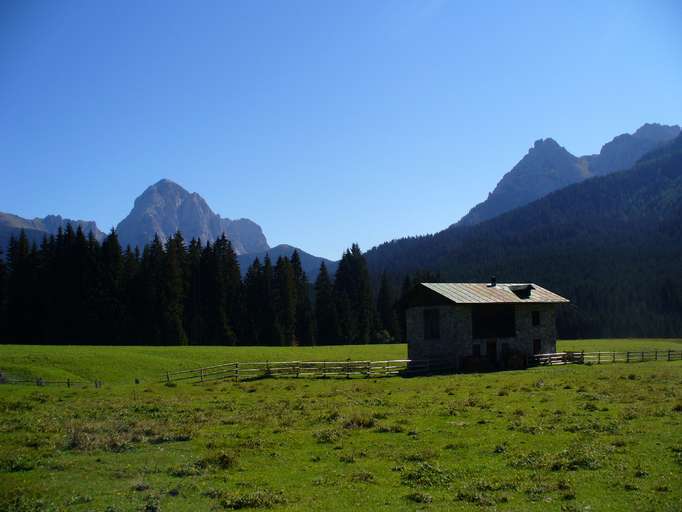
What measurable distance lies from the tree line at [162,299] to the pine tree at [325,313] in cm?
18

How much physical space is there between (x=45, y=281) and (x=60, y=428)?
67998 mm

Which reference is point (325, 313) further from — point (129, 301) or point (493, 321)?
point (493, 321)

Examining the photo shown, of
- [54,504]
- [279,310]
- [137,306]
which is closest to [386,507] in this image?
[54,504]

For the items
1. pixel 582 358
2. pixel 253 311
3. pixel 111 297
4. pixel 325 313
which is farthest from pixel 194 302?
pixel 582 358

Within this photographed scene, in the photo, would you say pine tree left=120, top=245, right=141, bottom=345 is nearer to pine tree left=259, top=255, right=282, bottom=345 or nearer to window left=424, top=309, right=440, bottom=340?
pine tree left=259, top=255, right=282, bottom=345

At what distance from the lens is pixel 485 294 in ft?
186

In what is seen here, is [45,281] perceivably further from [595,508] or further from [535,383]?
[595,508]

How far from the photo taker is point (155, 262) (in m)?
88.9

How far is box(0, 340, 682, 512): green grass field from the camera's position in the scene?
517 inches

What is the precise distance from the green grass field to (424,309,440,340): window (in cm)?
1979

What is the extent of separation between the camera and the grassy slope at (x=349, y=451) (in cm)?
1316

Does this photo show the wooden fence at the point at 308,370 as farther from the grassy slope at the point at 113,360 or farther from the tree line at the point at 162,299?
the tree line at the point at 162,299

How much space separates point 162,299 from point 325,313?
33139 millimetres

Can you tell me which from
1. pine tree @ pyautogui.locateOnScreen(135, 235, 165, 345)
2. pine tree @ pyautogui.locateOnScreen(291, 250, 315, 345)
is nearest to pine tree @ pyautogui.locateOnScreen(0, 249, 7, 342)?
pine tree @ pyautogui.locateOnScreen(135, 235, 165, 345)
